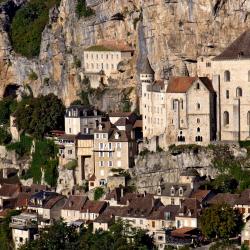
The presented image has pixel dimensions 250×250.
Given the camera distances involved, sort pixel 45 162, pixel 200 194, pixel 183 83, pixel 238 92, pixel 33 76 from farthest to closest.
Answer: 1. pixel 33 76
2. pixel 45 162
3. pixel 183 83
4. pixel 238 92
5. pixel 200 194

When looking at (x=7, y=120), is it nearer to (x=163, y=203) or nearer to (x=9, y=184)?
(x=9, y=184)

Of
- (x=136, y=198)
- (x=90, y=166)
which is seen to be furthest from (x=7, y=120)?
(x=136, y=198)

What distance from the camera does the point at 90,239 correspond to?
122 meters

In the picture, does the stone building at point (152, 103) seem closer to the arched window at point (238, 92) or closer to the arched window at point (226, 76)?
the arched window at point (226, 76)

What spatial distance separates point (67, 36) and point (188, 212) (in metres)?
33.5

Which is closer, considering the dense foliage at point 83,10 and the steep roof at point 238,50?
the steep roof at point 238,50

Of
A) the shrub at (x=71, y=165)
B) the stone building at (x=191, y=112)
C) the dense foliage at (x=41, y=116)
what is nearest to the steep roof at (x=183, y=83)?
the stone building at (x=191, y=112)

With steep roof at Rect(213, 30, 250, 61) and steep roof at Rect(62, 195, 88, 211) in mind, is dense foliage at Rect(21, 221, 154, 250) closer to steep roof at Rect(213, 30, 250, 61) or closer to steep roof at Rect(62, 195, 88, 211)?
steep roof at Rect(62, 195, 88, 211)

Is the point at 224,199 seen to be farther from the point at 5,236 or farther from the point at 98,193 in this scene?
the point at 5,236

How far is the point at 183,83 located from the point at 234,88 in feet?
13.9

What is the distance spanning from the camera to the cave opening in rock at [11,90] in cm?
15690

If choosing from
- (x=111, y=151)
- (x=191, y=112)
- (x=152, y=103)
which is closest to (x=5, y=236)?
(x=111, y=151)

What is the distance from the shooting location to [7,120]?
15300 centimetres

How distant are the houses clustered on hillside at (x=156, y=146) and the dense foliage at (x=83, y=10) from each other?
470 inches
